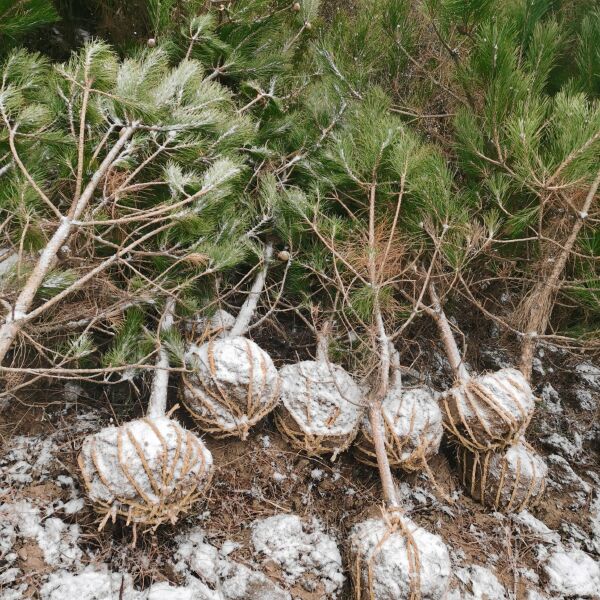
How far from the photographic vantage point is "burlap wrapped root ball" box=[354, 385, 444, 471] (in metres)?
1.94

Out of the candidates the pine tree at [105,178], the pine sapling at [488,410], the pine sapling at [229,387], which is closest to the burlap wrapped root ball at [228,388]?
the pine sapling at [229,387]

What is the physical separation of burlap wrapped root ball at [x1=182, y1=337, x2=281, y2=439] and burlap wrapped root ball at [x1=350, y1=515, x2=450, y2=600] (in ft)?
1.90

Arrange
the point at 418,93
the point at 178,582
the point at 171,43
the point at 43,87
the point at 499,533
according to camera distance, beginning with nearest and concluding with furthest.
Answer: the point at 178,582 < the point at 43,87 < the point at 499,533 < the point at 171,43 < the point at 418,93

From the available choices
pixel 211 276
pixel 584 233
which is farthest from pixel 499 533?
pixel 211 276

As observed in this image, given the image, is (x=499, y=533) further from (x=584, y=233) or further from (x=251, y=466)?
(x=584, y=233)

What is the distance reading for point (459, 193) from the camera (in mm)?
2387

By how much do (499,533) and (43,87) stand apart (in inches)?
93.7

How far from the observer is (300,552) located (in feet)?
5.83

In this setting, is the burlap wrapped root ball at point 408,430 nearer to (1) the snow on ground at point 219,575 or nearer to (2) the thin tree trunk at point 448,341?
(2) the thin tree trunk at point 448,341

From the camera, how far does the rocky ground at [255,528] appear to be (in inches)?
62.9

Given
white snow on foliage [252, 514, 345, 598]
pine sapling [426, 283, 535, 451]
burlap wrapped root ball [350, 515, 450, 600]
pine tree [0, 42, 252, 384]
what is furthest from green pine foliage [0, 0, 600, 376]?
burlap wrapped root ball [350, 515, 450, 600]

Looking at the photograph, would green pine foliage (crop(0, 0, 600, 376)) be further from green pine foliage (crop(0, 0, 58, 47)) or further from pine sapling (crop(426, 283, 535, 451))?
pine sapling (crop(426, 283, 535, 451))

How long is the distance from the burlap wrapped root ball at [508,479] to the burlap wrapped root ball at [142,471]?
3.75 feet

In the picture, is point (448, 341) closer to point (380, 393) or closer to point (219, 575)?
point (380, 393)
